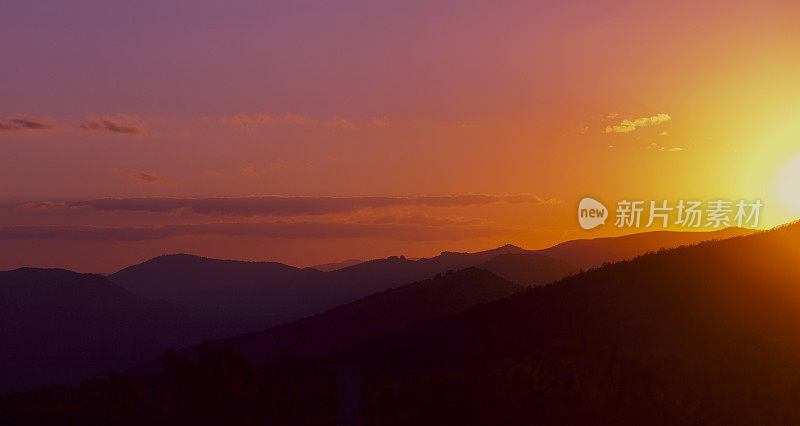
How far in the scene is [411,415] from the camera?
19.9 m

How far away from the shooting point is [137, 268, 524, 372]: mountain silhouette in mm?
62812

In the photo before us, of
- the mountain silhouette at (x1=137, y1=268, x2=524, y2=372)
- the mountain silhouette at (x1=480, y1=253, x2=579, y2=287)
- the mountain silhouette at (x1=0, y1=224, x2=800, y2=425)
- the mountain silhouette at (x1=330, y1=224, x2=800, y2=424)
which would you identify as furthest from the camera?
the mountain silhouette at (x1=480, y1=253, x2=579, y2=287)

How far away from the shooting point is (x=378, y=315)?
220ft

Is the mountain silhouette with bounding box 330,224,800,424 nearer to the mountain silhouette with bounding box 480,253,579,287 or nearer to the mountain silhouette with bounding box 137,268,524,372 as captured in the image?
the mountain silhouette with bounding box 137,268,524,372

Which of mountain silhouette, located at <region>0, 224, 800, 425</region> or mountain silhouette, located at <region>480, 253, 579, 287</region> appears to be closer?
mountain silhouette, located at <region>0, 224, 800, 425</region>

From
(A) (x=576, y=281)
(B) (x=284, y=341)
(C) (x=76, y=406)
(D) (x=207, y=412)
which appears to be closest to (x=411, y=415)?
(D) (x=207, y=412)

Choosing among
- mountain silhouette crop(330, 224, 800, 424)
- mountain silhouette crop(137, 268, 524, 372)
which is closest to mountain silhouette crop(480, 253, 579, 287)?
mountain silhouette crop(137, 268, 524, 372)

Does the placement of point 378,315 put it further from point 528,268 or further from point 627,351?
point 528,268

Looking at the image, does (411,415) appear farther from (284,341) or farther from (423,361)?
(284,341)

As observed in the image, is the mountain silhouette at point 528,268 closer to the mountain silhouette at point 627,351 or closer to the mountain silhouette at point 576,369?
the mountain silhouette at point 627,351

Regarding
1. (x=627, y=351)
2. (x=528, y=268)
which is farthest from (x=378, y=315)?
(x=528, y=268)

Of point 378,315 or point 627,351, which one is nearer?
point 627,351

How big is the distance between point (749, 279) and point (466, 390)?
17251 mm

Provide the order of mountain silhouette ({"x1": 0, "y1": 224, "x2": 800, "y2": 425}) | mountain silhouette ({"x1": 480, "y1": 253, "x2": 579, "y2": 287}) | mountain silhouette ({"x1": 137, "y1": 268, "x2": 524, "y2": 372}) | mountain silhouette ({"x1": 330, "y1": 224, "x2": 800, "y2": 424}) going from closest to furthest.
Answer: mountain silhouette ({"x1": 0, "y1": 224, "x2": 800, "y2": 425})
mountain silhouette ({"x1": 330, "y1": 224, "x2": 800, "y2": 424})
mountain silhouette ({"x1": 137, "y1": 268, "x2": 524, "y2": 372})
mountain silhouette ({"x1": 480, "y1": 253, "x2": 579, "y2": 287})
